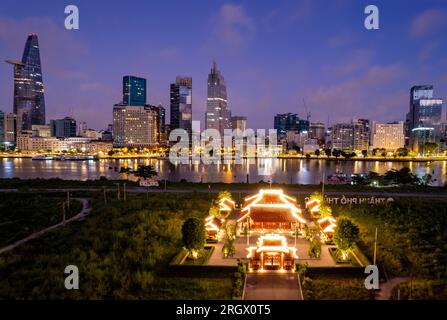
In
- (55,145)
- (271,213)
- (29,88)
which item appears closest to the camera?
(271,213)

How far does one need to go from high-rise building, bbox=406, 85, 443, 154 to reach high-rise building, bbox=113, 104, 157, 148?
11721 centimetres

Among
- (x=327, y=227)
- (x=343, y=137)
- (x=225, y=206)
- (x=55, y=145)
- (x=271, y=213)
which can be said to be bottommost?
(x=327, y=227)

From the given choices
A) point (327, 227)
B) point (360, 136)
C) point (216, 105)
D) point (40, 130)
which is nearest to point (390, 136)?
point (360, 136)

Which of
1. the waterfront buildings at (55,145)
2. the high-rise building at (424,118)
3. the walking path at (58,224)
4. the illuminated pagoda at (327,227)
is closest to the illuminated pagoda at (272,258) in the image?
the illuminated pagoda at (327,227)

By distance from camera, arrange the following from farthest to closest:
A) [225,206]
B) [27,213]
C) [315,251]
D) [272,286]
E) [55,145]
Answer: [55,145], [27,213], [225,206], [315,251], [272,286]

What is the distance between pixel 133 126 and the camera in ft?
512

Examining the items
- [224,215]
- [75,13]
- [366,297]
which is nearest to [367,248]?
[366,297]

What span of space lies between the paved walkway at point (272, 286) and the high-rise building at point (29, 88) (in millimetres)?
170067

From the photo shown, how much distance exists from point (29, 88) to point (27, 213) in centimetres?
16592

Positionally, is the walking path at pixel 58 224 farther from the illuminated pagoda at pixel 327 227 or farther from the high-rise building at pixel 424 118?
the high-rise building at pixel 424 118

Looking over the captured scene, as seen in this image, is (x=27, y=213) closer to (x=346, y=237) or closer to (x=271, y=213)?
(x=271, y=213)

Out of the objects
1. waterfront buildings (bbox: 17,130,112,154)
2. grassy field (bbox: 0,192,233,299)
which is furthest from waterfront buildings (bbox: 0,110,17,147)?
grassy field (bbox: 0,192,233,299)

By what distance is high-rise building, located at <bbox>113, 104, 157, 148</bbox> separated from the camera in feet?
502
